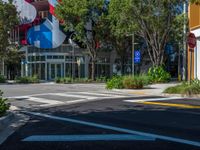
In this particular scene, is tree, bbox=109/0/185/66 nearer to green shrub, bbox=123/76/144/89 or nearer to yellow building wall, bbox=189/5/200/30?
yellow building wall, bbox=189/5/200/30

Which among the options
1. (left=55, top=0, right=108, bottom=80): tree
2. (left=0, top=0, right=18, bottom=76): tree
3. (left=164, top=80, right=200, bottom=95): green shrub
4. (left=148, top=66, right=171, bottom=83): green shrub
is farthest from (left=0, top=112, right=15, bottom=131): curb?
(left=0, top=0, right=18, bottom=76): tree

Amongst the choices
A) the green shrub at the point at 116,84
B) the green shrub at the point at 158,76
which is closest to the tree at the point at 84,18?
the green shrub at the point at 158,76

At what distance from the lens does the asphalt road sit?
8430 mm

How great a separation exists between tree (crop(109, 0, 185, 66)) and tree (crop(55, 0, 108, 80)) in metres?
8.46

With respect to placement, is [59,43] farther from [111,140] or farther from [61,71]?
[111,140]

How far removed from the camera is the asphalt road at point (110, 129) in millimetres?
8430

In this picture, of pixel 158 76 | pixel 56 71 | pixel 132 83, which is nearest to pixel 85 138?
pixel 132 83

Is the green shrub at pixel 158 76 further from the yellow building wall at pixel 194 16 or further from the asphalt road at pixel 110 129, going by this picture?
the asphalt road at pixel 110 129

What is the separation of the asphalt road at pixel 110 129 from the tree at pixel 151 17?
80.6ft

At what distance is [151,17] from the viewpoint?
3944cm

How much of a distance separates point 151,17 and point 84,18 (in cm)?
1197

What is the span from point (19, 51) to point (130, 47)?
48.0ft

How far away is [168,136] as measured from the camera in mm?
9297

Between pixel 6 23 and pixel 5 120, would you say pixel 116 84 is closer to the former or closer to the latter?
pixel 5 120
